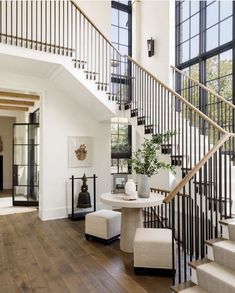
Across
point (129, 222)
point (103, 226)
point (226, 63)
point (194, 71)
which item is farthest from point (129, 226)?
point (194, 71)

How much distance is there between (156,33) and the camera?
22.5 ft

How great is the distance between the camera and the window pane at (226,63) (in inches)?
205

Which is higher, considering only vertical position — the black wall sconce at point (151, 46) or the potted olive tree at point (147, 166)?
the black wall sconce at point (151, 46)

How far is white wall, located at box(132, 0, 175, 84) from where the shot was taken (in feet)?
21.1

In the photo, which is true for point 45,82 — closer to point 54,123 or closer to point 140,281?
point 54,123

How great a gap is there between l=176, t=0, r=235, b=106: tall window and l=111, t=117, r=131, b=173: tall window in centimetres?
240

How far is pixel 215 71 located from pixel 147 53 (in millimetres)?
2251

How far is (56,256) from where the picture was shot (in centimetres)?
360

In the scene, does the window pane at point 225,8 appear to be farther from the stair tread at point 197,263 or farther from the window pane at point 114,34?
the stair tread at point 197,263

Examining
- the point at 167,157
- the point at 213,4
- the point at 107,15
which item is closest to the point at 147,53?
the point at 107,15

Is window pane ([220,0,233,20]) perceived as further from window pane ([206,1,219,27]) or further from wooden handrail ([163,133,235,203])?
wooden handrail ([163,133,235,203])

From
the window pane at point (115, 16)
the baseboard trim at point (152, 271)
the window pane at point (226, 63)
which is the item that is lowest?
the baseboard trim at point (152, 271)

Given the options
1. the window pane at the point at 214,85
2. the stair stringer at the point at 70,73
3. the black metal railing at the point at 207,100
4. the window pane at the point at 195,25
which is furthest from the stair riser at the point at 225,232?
the window pane at the point at 195,25

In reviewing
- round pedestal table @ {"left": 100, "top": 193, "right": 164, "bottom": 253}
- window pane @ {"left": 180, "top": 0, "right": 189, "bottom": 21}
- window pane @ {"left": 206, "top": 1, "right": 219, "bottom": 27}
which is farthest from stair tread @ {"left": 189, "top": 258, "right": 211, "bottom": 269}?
window pane @ {"left": 180, "top": 0, "right": 189, "bottom": 21}
